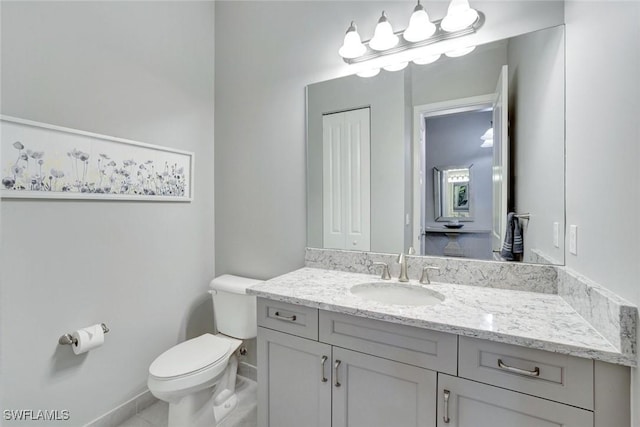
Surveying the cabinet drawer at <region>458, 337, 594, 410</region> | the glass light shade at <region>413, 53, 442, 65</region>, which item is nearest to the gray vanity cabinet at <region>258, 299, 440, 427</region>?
the cabinet drawer at <region>458, 337, 594, 410</region>

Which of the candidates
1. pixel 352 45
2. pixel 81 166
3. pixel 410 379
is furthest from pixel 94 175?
pixel 410 379

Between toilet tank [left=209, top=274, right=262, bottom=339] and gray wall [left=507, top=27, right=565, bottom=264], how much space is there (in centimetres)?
157

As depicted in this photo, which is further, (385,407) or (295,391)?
(295,391)

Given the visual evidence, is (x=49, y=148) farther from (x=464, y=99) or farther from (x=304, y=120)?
(x=464, y=99)

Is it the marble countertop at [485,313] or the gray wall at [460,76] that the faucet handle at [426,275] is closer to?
the marble countertop at [485,313]

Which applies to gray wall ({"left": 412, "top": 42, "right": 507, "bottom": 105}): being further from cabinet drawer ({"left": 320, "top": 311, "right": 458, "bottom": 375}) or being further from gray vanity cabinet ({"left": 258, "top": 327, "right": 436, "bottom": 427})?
gray vanity cabinet ({"left": 258, "top": 327, "right": 436, "bottom": 427})

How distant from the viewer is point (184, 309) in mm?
2086

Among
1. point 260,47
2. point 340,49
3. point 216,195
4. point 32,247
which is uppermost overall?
point 260,47

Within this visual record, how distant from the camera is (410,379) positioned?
1063mm

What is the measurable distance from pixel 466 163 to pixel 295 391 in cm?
138

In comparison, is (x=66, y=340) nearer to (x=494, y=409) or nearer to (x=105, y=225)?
(x=105, y=225)

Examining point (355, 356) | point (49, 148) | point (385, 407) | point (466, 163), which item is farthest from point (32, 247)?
point (466, 163)

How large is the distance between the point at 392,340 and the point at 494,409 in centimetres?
36

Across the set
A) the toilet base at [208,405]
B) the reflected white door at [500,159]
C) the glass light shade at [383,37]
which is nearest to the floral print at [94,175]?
the toilet base at [208,405]
